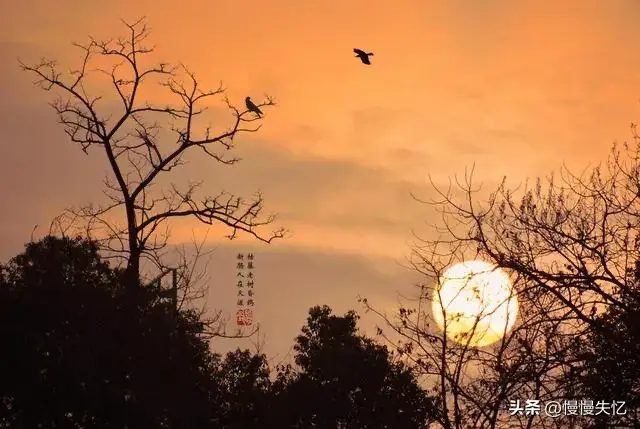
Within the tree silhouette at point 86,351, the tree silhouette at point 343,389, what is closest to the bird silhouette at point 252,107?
the tree silhouette at point 86,351

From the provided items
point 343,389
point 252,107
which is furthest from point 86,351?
point 343,389

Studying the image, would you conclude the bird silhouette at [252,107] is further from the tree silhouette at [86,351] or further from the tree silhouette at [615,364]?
the tree silhouette at [615,364]

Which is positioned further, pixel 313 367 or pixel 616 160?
pixel 313 367

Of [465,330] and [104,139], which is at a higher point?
[104,139]

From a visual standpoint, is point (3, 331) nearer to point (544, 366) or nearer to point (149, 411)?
point (149, 411)

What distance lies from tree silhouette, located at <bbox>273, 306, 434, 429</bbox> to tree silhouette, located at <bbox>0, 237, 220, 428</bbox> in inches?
459

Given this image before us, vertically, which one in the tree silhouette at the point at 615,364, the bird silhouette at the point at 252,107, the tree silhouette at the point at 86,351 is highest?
the bird silhouette at the point at 252,107

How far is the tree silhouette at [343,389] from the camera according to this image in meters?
31.1

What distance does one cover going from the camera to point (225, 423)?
76.8ft

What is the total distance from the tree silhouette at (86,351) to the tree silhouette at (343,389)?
459 inches

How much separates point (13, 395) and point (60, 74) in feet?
28.5

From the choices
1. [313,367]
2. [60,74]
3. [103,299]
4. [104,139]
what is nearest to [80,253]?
[103,299]

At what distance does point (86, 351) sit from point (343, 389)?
16654 millimetres

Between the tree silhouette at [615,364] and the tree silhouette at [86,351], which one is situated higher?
the tree silhouette at [86,351]
